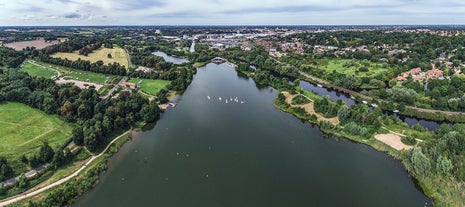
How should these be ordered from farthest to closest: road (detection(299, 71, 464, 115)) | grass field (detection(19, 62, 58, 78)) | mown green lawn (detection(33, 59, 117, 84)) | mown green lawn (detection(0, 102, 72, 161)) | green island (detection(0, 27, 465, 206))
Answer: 1. grass field (detection(19, 62, 58, 78))
2. mown green lawn (detection(33, 59, 117, 84))
3. road (detection(299, 71, 464, 115))
4. mown green lawn (detection(0, 102, 72, 161))
5. green island (detection(0, 27, 465, 206))

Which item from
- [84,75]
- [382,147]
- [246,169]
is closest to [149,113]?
[246,169]

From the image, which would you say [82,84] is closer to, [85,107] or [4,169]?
[85,107]

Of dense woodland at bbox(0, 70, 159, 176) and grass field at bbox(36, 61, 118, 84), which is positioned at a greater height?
grass field at bbox(36, 61, 118, 84)

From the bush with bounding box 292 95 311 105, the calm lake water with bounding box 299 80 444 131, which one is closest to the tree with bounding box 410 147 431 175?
the calm lake water with bounding box 299 80 444 131

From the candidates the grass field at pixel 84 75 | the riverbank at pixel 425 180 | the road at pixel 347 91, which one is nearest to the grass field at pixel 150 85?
the grass field at pixel 84 75

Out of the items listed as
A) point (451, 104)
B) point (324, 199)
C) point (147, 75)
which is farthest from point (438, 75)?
point (147, 75)

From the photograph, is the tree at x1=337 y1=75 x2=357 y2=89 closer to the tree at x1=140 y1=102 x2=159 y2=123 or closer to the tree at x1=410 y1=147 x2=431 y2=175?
the tree at x1=410 y1=147 x2=431 y2=175

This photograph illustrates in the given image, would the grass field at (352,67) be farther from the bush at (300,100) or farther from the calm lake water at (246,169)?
the calm lake water at (246,169)
